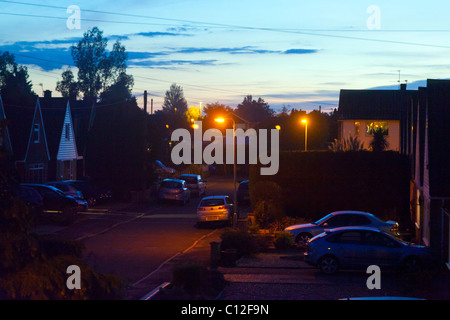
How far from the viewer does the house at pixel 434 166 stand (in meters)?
19.5

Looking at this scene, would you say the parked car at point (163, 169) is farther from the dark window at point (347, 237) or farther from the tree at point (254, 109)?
the tree at point (254, 109)

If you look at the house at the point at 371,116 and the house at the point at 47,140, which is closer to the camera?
the house at the point at 47,140

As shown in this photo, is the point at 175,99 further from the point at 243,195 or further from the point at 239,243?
the point at 239,243

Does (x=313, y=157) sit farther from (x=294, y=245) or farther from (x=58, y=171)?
(x=58, y=171)

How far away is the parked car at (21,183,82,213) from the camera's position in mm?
30453

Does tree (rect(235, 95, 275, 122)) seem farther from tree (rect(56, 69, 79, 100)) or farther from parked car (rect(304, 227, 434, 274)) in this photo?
parked car (rect(304, 227, 434, 274))

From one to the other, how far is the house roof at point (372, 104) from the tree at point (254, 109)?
9315cm

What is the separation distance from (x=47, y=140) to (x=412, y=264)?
3505cm

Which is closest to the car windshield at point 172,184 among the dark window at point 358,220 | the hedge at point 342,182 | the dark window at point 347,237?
the hedge at point 342,182

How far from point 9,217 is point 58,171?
38.3m

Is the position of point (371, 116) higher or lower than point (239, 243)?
higher

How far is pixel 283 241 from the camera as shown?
22812mm

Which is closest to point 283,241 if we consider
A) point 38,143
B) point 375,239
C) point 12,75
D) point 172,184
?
point 375,239
